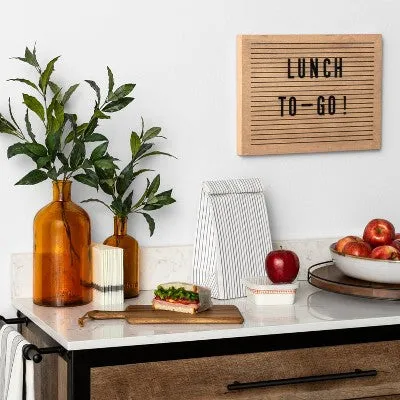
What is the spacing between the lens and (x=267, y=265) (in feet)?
8.91

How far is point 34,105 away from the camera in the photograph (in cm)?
261

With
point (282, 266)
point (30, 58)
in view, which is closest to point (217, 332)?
point (282, 266)

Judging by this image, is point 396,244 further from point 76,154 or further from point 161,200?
point 76,154

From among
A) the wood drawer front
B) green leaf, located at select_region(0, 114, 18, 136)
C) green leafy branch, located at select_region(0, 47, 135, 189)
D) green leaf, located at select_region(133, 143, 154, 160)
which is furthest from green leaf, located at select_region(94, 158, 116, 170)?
the wood drawer front

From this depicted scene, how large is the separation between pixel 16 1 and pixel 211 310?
95 centimetres

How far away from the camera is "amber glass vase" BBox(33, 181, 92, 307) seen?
2629mm

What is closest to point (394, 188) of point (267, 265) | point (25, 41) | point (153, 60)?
point (267, 265)

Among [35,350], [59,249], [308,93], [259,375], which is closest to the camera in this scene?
[35,350]

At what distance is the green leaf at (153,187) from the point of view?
2752 millimetres

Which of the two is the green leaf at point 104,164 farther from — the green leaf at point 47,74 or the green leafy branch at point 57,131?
the green leaf at point 47,74

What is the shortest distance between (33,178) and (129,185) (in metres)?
0.29

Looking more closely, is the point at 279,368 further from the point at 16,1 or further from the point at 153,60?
the point at 16,1

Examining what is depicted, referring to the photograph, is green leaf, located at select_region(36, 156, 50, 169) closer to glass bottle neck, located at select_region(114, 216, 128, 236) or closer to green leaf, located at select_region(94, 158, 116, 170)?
green leaf, located at select_region(94, 158, 116, 170)

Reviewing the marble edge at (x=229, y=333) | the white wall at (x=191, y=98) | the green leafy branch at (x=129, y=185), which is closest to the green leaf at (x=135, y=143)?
the green leafy branch at (x=129, y=185)
